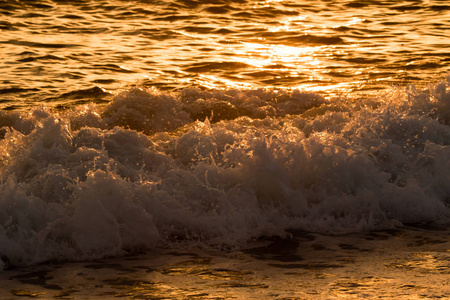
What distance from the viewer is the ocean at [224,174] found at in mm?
5312

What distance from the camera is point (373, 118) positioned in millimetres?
7641

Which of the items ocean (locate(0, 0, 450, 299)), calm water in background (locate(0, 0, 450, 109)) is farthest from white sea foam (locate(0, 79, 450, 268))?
calm water in background (locate(0, 0, 450, 109))

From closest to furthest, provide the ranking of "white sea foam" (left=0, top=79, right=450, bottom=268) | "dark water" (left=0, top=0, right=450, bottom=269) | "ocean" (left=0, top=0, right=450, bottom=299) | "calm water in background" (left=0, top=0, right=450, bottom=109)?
1. "ocean" (left=0, top=0, right=450, bottom=299)
2. "white sea foam" (left=0, top=79, right=450, bottom=268)
3. "dark water" (left=0, top=0, right=450, bottom=269)
4. "calm water in background" (left=0, top=0, right=450, bottom=109)

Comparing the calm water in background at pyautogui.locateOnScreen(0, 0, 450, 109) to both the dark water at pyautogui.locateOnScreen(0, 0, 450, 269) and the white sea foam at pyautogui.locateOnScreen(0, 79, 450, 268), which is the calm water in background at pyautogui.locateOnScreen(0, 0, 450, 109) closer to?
the dark water at pyautogui.locateOnScreen(0, 0, 450, 269)

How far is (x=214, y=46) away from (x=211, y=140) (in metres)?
7.21

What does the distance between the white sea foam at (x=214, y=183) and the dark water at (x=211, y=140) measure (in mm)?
14

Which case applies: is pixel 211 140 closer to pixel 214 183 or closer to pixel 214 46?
pixel 214 183

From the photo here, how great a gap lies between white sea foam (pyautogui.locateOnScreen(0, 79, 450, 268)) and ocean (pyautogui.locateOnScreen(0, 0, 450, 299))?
1 cm

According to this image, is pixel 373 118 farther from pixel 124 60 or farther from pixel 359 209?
pixel 124 60

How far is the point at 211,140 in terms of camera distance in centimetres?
697

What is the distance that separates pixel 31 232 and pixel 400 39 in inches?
428

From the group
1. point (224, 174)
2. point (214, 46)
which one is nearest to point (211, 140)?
point (224, 174)

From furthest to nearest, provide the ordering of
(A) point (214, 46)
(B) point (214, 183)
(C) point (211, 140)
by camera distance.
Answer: (A) point (214, 46) < (C) point (211, 140) < (B) point (214, 183)

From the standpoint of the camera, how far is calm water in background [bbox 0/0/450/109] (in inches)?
437
